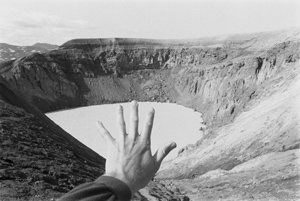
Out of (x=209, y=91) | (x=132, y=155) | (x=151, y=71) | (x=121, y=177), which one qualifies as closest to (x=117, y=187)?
(x=121, y=177)

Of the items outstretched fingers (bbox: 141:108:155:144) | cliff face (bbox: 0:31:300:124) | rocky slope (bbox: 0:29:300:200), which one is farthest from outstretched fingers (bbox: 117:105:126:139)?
cliff face (bbox: 0:31:300:124)

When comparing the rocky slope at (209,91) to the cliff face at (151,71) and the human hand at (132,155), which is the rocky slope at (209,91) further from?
the human hand at (132,155)

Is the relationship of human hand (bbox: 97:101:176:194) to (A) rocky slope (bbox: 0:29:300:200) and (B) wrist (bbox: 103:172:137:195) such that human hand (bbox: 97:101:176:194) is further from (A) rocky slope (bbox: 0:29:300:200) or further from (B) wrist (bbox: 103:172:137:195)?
(A) rocky slope (bbox: 0:29:300:200)

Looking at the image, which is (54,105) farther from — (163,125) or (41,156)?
(41,156)

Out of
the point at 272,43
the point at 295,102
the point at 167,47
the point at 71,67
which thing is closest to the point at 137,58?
the point at 167,47

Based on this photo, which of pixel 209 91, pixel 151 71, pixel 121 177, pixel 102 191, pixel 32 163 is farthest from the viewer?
pixel 151 71

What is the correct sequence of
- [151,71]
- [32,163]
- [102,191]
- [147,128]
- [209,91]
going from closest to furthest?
[102,191]
[147,128]
[32,163]
[209,91]
[151,71]

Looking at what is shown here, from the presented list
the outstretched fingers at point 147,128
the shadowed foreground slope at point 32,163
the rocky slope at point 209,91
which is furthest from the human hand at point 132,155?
the rocky slope at point 209,91

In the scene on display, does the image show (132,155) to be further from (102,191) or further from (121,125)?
(102,191)
